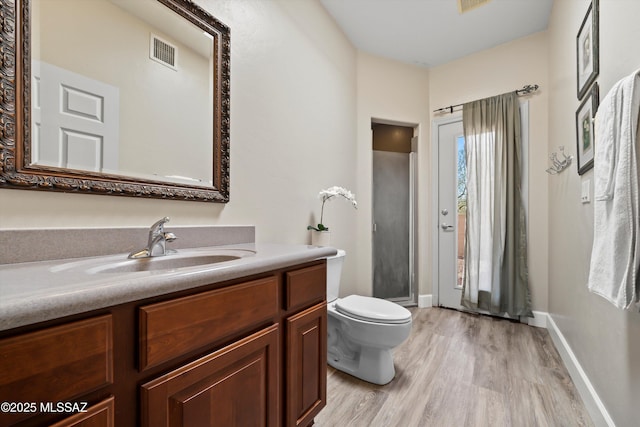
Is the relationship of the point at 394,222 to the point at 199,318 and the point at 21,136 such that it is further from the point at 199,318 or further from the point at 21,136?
the point at 21,136

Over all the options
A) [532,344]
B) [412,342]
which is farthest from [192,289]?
[532,344]

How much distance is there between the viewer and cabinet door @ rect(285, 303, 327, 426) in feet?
3.52

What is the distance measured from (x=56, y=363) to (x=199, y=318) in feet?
0.93

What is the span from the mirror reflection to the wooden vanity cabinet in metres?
0.64

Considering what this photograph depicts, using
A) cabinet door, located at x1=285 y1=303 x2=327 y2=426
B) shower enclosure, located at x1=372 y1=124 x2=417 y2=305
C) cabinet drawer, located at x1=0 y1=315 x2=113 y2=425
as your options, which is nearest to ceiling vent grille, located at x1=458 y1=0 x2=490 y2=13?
shower enclosure, located at x1=372 y1=124 x2=417 y2=305

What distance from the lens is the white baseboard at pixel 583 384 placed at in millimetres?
1300

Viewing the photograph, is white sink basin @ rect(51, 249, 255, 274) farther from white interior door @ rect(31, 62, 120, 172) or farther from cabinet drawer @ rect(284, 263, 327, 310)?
white interior door @ rect(31, 62, 120, 172)

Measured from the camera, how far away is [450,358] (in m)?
2.04

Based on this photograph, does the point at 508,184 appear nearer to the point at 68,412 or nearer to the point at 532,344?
the point at 532,344

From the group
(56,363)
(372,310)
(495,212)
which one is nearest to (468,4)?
(495,212)

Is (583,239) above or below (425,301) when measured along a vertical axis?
above

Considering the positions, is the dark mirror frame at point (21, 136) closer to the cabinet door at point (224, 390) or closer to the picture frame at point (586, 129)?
the cabinet door at point (224, 390)

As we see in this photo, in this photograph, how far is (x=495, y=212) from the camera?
2742 mm

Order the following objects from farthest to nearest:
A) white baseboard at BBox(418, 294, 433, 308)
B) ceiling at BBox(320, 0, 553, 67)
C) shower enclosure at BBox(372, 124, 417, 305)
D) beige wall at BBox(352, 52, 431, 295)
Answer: shower enclosure at BBox(372, 124, 417, 305) → white baseboard at BBox(418, 294, 433, 308) → beige wall at BBox(352, 52, 431, 295) → ceiling at BBox(320, 0, 553, 67)
